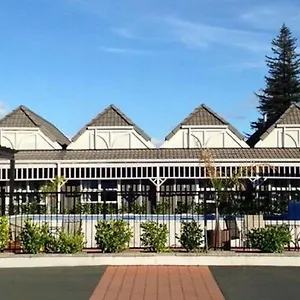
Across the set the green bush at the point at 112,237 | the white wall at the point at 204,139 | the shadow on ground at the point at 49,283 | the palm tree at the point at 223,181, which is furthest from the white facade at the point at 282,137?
the shadow on ground at the point at 49,283

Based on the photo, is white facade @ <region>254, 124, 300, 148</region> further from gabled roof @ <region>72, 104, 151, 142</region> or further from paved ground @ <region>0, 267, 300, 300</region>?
paved ground @ <region>0, 267, 300, 300</region>

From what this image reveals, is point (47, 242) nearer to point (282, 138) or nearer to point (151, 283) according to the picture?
point (151, 283)

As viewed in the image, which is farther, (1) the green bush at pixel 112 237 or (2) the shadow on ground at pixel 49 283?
(1) the green bush at pixel 112 237

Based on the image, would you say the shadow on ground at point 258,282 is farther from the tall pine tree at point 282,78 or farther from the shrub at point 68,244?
the tall pine tree at point 282,78

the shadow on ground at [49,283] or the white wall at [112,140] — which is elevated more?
the white wall at [112,140]

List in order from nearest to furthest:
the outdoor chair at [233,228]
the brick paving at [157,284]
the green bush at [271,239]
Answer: the brick paving at [157,284] < the green bush at [271,239] < the outdoor chair at [233,228]

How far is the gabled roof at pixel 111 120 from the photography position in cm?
3272

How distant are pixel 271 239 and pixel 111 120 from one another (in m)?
20.6

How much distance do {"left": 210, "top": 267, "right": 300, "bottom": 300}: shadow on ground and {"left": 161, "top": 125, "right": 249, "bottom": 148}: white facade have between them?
798 inches

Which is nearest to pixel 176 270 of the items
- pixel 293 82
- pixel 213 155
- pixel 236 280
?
pixel 236 280

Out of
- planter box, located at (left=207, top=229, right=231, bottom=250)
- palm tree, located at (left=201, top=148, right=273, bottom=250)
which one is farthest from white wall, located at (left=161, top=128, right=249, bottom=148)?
planter box, located at (left=207, top=229, right=231, bottom=250)

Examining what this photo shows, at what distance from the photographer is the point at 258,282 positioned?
10648 mm

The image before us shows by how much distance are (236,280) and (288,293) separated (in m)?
1.34

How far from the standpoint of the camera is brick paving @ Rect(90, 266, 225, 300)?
930 centimetres
